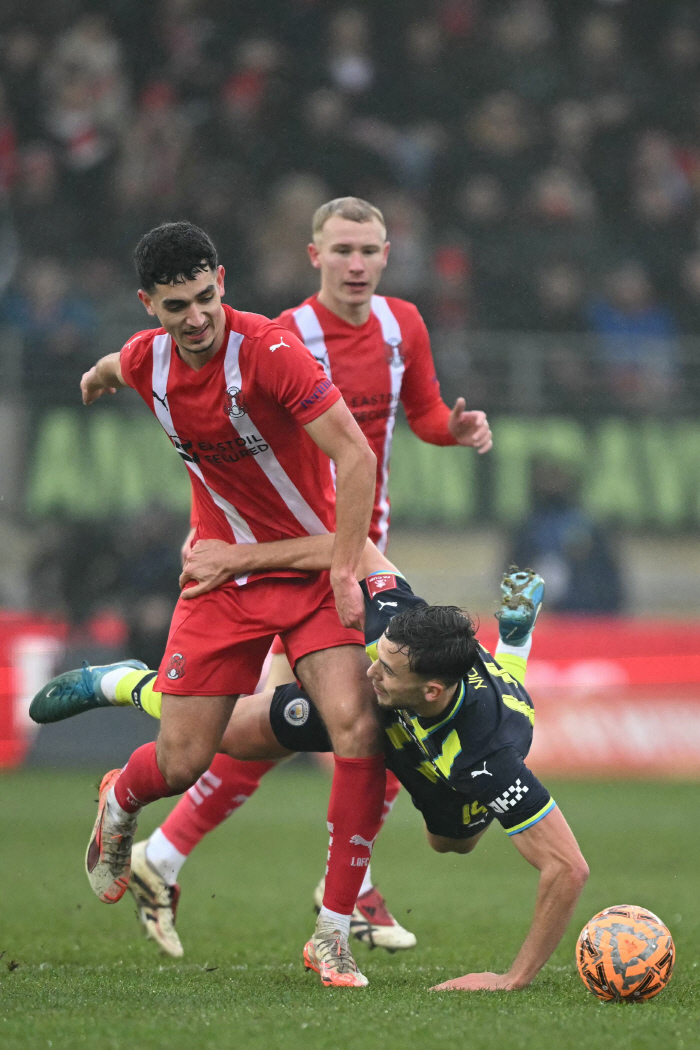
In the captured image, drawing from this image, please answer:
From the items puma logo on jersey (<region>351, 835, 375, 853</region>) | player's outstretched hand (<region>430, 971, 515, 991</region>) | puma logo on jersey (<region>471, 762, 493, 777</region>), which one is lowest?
player's outstretched hand (<region>430, 971, 515, 991</region>)

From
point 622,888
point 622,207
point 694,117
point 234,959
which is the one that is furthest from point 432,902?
point 694,117

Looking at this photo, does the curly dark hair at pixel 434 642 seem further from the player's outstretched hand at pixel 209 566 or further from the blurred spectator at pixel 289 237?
the blurred spectator at pixel 289 237

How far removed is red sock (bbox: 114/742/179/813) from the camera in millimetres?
5062

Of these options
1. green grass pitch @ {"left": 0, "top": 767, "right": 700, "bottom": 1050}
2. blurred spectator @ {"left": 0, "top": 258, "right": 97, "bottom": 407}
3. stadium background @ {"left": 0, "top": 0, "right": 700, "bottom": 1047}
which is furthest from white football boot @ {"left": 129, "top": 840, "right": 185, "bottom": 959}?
blurred spectator @ {"left": 0, "top": 258, "right": 97, "bottom": 407}

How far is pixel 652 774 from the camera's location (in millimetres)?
11961

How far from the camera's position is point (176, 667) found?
16.5 ft

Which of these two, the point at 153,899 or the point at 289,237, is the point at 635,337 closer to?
the point at 289,237

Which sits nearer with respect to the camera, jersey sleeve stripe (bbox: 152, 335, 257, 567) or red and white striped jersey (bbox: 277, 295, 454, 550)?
jersey sleeve stripe (bbox: 152, 335, 257, 567)

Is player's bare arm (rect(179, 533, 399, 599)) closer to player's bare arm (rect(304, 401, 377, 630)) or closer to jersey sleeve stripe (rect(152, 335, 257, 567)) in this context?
jersey sleeve stripe (rect(152, 335, 257, 567))

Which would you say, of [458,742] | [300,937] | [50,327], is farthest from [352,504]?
[50,327]

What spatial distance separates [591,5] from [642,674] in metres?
9.94

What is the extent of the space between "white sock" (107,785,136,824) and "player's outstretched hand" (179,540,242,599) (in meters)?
0.83

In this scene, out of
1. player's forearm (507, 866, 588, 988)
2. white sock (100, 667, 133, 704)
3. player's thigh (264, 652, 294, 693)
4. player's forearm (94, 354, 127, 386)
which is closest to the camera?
player's forearm (507, 866, 588, 988)

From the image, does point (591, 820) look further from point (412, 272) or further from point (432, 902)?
point (412, 272)
